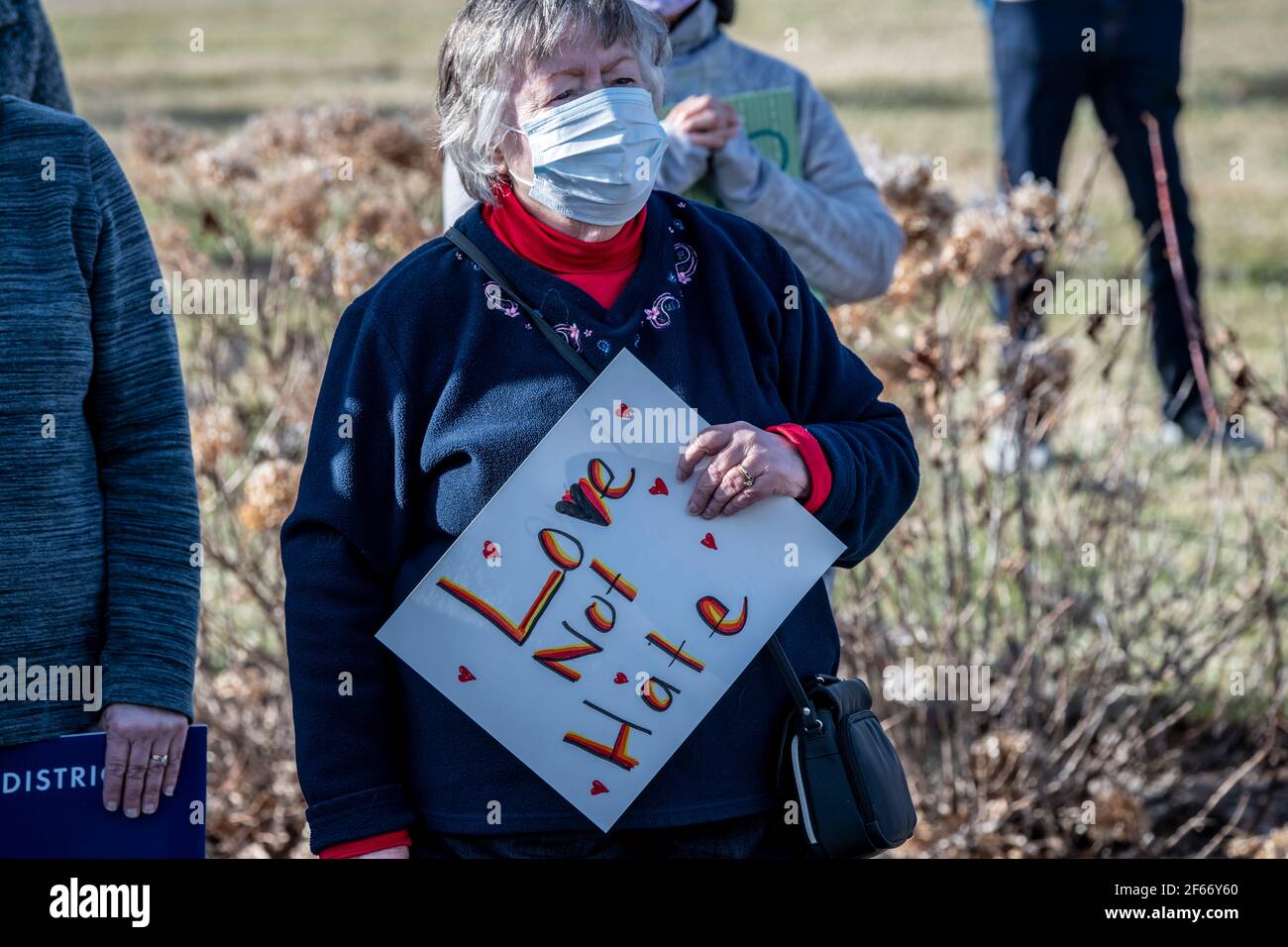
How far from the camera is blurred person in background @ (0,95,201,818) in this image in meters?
2.01

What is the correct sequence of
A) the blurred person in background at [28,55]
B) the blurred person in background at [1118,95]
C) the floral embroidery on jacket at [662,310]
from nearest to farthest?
1. the floral embroidery on jacket at [662,310]
2. the blurred person in background at [28,55]
3. the blurred person in background at [1118,95]

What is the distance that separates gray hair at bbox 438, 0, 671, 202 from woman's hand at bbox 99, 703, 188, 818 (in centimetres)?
80

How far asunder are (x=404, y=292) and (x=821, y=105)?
1263 mm

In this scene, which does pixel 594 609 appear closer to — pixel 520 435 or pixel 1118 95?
pixel 520 435

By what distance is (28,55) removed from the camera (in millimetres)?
2488

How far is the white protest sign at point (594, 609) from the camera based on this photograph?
1875mm

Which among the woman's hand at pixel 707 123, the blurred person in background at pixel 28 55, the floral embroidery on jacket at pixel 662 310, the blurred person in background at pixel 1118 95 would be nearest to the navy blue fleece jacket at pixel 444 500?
the floral embroidery on jacket at pixel 662 310

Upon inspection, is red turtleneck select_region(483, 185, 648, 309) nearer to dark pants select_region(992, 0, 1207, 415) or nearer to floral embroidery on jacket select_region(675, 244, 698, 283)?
floral embroidery on jacket select_region(675, 244, 698, 283)

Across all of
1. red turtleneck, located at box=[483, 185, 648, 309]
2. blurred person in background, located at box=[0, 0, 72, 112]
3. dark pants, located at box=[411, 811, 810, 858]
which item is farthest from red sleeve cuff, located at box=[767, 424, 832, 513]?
blurred person in background, located at box=[0, 0, 72, 112]

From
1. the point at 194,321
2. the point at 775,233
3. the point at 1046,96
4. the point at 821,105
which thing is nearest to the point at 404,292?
the point at 775,233

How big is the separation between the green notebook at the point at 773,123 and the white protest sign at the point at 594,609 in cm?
109

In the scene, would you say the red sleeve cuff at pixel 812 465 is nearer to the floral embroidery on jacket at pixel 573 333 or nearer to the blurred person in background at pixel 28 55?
the floral embroidery on jacket at pixel 573 333

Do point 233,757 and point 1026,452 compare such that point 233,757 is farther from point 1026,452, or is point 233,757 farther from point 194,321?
point 1026,452
